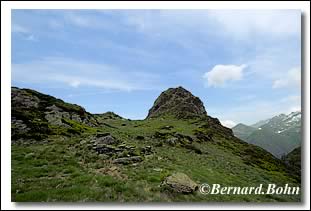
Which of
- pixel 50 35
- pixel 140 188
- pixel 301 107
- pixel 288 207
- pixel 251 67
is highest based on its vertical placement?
→ pixel 50 35

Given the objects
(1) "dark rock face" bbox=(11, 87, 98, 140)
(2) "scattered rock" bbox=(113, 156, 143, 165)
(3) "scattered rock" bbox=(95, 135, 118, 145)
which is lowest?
(2) "scattered rock" bbox=(113, 156, 143, 165)

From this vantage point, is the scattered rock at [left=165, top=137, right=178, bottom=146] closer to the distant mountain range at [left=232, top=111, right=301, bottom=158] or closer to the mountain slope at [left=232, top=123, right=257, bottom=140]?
the mountain slope at [left=232, top=123, right=257, bottom=140]

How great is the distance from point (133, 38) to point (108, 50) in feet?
4.64

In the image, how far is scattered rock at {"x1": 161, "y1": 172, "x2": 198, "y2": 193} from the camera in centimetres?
1113

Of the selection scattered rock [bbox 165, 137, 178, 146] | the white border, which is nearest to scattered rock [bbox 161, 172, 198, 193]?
the white border

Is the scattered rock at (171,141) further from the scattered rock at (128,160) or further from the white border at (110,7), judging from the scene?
the white border at (110,7)

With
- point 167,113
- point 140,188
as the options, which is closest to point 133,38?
point 140,188

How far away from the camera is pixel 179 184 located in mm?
11234

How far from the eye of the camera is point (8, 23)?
13156 mm

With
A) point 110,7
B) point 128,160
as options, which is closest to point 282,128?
point 128,160

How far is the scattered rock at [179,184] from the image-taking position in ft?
36.5

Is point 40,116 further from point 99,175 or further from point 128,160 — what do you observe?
point 99,175

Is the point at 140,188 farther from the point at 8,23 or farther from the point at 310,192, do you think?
the point at 8,23

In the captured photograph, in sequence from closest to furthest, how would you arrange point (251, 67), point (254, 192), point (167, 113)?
point (254, 192), point (251, 67), point (167, 113)
